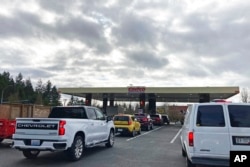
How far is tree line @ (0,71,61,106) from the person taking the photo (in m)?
85.0

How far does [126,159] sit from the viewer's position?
11.1 meters

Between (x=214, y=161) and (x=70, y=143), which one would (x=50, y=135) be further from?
(x=214, y=161)

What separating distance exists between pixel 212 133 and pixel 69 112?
653 cm

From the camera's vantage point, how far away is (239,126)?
25.4 ft

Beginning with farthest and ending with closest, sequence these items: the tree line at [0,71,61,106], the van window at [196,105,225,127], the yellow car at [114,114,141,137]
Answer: the tree line at [0,71,61,106]
the yellow car at [114,114,141,137]
the van window at [196,105,225,127]

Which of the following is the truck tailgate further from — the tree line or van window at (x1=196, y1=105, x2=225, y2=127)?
the tree line

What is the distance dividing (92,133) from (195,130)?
5.40 metres

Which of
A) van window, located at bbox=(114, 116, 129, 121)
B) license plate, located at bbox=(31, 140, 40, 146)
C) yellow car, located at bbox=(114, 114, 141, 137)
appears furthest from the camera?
van window, located at bbox=(114, 116, 129, 121)

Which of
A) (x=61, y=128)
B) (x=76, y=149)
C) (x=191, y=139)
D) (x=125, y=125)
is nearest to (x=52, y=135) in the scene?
(x=61, y=128)

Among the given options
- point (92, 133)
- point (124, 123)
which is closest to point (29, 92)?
point (124, 123)

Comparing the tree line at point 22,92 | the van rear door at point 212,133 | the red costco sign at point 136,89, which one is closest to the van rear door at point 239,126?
the van rear door at point 212,133

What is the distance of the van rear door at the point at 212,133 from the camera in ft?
24.9

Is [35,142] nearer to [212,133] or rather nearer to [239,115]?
[212,133]

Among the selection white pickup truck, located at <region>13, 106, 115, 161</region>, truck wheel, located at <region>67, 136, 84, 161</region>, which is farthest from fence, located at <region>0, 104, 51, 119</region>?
truck wheel, located at <region>67, 136, 84, 161</region>
